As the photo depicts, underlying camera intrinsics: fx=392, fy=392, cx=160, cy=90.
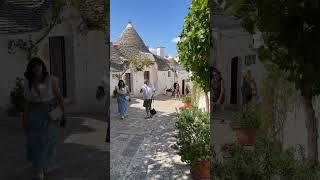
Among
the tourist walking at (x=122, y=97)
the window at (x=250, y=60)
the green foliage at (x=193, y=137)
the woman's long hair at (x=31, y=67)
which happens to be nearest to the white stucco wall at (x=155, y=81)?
the tourist walking at (x=122, y=97)

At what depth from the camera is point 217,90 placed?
3766mm

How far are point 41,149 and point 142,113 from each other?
7.79 ft

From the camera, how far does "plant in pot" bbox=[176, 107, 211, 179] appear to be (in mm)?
5109

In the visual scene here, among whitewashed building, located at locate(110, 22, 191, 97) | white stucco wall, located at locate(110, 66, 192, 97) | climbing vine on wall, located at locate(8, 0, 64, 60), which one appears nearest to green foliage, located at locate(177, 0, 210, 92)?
whitewashed building, located at locate(110, 22, 191, 97)

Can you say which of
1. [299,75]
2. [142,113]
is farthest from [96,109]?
[142,113]

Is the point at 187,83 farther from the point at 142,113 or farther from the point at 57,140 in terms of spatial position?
the point at 57,140

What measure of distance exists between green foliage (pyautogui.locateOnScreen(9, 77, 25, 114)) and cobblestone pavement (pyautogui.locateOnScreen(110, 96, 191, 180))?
207 centimetres

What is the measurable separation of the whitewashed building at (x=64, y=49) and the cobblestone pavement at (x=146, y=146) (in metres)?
1.92

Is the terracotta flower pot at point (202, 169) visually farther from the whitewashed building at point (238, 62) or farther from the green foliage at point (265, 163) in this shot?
the whitewashed building at point (238, 62)

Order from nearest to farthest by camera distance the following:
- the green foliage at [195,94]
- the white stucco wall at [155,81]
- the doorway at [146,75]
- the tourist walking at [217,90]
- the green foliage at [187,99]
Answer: the tourist walking at [217,90]
the white stucco wall at [155,81]
the doorway at [146,75]
the green foliage at [187,99]
the green foliage at [195,94]

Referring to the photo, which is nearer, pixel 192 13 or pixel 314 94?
pixel 314 94

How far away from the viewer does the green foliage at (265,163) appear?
3646 millimetres

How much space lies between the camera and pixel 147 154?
6.07 m

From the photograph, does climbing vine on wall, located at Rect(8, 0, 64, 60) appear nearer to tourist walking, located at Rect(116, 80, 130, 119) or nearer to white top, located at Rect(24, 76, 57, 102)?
white top, located at Rect(24, 76, 57, 102)
